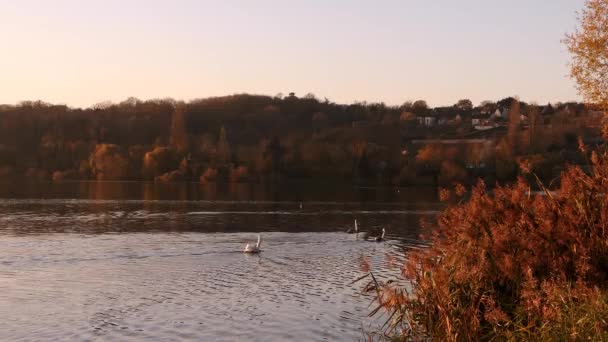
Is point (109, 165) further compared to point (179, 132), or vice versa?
point (179, 132)

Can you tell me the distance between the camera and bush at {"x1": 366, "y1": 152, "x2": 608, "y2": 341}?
1245cm

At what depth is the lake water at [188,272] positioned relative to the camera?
20.8 metres

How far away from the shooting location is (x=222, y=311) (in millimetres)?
22953

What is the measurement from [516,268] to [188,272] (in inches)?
793

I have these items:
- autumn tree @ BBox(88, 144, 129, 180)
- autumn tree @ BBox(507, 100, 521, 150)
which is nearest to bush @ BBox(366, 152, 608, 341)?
autumn tree @ BBox(507, 100, 521, 150)

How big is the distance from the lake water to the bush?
1416 millimetres

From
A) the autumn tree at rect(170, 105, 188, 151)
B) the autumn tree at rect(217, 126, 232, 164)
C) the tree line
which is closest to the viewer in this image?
the tree line

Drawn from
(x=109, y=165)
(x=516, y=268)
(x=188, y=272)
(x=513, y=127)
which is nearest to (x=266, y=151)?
(x=109, y=165)

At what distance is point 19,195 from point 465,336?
7932 cm

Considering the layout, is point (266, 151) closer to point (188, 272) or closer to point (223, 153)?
point (223, 153)

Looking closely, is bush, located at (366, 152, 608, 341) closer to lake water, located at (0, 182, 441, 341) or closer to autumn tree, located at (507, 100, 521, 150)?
lake water, located at (0, 182, 441, 341)

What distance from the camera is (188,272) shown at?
101 feet

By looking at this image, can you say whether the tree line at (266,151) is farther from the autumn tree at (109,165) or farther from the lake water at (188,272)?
the lake water at (188,272)

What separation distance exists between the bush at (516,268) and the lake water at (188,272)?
142 cm
